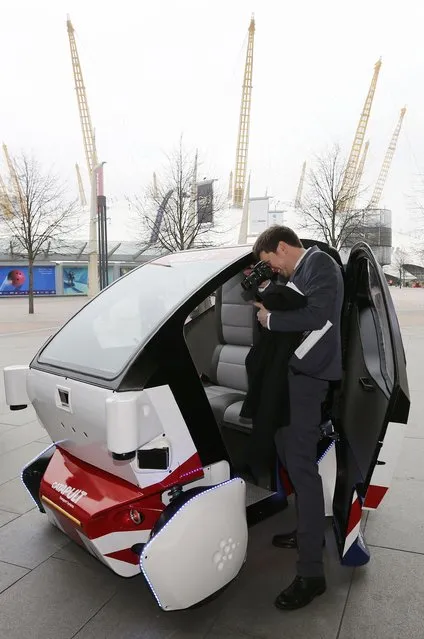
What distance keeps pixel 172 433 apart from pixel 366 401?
1162mm

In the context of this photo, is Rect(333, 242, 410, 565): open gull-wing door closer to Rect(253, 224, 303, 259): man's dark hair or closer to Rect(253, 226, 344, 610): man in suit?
Rect(253, 226, 344, 610): man in suit

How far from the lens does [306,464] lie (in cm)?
243

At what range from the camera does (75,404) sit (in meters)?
2.41

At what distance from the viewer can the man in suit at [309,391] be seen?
2.35m

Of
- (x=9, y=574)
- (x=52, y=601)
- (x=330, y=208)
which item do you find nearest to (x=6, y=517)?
(x=9, y=574)

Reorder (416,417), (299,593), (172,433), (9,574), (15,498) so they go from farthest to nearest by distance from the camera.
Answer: (416,417) → (15,498) → (9,574) → (299,593) → (172,433)

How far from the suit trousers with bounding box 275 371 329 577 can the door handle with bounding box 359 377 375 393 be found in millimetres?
376

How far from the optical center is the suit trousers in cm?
241

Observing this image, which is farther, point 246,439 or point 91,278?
point 91,278

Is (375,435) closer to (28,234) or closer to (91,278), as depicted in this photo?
(28,234)

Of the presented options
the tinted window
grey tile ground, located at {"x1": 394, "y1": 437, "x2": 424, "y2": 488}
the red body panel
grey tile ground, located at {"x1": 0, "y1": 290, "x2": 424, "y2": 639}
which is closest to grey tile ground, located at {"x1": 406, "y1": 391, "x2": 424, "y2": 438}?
grey tile ground, located at {"x1": 394, "y1": 437, "x2": 424, "y2": 488}

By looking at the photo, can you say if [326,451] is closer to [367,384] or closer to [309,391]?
[367,384]

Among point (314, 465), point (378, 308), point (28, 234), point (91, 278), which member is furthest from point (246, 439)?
point (91, 278)

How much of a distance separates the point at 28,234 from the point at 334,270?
83.2 ft
